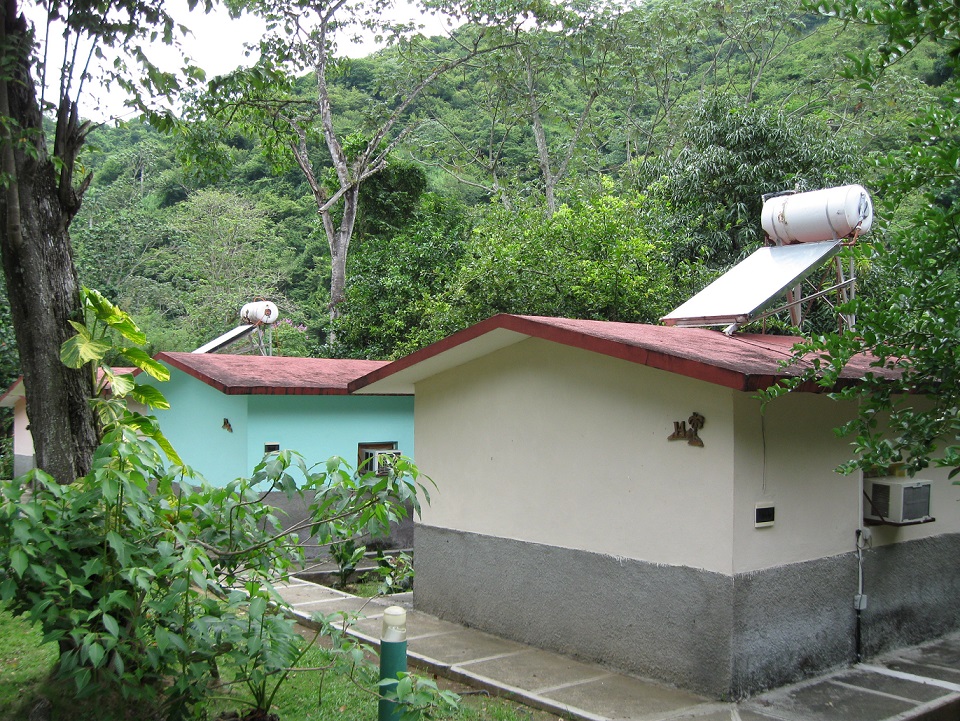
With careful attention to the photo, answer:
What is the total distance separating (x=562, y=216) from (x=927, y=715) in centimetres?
905

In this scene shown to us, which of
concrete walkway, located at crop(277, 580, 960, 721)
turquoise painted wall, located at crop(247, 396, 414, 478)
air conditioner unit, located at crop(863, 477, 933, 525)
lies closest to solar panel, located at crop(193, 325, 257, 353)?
turquoise painted wall, located at crop(247, 396, 414, 478)

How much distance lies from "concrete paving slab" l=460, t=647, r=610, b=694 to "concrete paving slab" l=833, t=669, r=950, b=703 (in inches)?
81.1

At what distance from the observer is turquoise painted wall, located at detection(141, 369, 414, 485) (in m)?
13.3

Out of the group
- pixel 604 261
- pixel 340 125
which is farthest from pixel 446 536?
pixel 340 125

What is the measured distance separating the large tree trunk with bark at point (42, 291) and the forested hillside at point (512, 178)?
0.82 m

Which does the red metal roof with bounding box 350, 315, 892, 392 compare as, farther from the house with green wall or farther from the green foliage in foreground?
the house with green wall

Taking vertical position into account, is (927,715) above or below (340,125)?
below

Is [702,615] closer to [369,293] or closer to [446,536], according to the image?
[446,536]

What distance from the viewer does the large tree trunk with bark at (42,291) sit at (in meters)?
5.96

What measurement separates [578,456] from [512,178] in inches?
850

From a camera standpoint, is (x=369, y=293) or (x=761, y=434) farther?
(x=369, y=293)

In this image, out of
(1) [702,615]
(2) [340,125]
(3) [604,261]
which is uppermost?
(2) [340,125]

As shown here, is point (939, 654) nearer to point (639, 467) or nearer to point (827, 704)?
point (827, 704)

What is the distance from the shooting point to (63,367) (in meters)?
6.01
